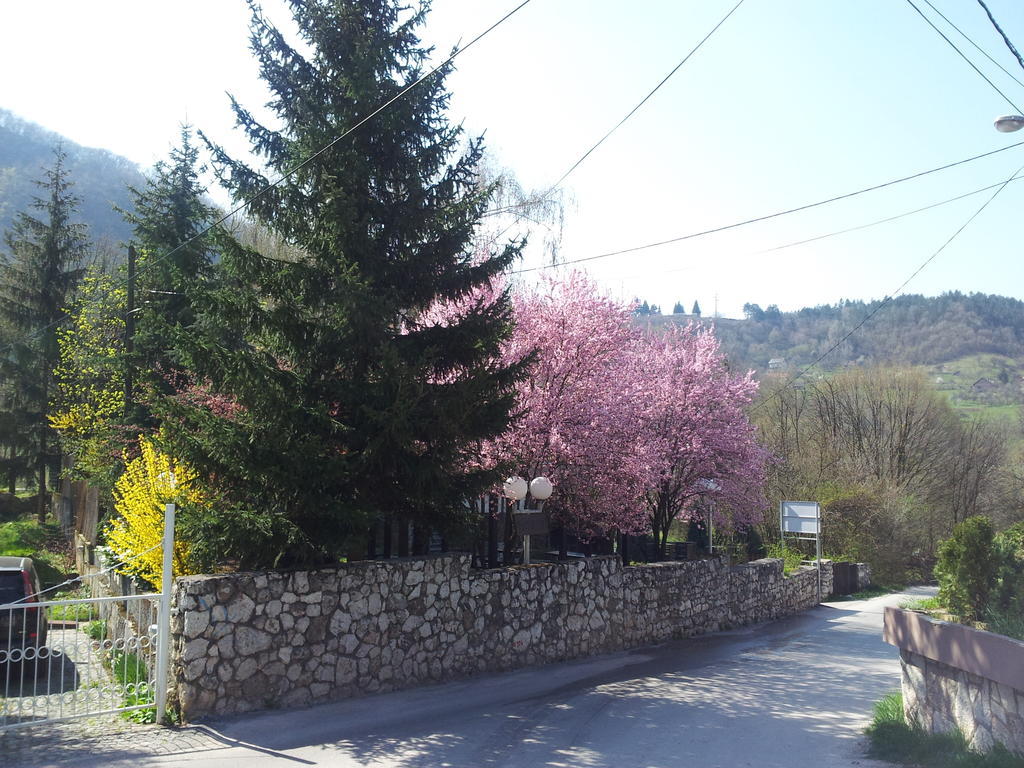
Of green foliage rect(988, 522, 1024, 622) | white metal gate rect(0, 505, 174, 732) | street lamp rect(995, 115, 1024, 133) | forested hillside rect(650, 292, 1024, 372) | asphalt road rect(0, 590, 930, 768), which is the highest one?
forested hillside rect(650, 292, 1024, 372)

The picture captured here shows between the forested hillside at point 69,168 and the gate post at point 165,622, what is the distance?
4352 inches

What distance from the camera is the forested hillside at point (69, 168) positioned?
114 meters

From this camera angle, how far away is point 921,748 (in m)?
6.64

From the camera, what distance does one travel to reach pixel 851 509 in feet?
98.4

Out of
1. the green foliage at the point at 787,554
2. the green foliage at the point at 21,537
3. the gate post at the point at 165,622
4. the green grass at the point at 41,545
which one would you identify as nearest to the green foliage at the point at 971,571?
the gate post at the point at 165,622

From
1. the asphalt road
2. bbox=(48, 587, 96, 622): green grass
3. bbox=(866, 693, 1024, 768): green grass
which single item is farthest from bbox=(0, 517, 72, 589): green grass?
bbox=(866, 693, 1024, 768): green grass

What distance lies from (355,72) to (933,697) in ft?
29.3

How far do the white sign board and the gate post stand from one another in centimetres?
2130

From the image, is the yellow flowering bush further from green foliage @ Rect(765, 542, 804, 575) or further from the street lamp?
green foliage @ Rect(765, 542, 804, 575)

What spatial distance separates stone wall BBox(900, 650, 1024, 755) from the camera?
5887mm

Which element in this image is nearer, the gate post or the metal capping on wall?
the metal capping on wall

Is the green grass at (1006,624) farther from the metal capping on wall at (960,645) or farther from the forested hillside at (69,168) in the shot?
the forested hillside at (69,168)

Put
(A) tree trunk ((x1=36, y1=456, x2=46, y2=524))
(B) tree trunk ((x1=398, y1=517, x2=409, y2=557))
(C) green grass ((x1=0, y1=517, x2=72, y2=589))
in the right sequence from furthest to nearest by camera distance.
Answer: (A) tree trunk ((x1=36, y1=456, x2=46, y2=524))
(C) green grass ((x1=0, y1=517, x2=72, y2=589))
(B) tree trunk ((x1=398, y1=517, x2=409, y2=557))

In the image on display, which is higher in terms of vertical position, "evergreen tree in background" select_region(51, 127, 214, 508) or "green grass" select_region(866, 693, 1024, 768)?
"evergreen tree in background" select_region(51, 127, 214, 508)
